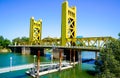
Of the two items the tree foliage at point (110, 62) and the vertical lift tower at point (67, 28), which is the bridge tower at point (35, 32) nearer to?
the vertical lift tower at point (67, 28)

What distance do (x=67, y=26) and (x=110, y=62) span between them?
187ft

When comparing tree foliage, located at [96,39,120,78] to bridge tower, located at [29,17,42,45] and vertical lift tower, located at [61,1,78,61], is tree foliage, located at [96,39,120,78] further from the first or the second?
bridge tower, located at [29,17,42,45]

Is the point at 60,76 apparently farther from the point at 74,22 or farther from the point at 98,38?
the point at 74,22

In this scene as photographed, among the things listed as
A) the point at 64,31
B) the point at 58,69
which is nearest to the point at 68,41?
the point at 64,31

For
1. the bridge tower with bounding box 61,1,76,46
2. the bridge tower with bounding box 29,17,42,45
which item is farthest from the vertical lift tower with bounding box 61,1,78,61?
the bridge tower with bounding box 29,17,42,45

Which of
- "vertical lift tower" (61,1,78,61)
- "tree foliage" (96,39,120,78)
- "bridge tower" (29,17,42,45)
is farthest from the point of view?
"bridge tower" (29,17,42,45)

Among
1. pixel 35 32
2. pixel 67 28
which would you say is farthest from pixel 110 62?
pixel 35 32

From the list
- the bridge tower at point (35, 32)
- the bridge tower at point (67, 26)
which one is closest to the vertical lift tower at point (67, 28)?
the bridge tower at point (67, 26)

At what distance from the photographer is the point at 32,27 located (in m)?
140

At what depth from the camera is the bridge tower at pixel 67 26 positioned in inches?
3674

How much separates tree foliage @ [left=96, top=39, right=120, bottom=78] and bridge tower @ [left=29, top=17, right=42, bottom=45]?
97291mm

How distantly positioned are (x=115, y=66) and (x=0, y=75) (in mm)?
25073

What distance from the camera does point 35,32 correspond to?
14238cm

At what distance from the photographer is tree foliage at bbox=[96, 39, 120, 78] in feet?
115
